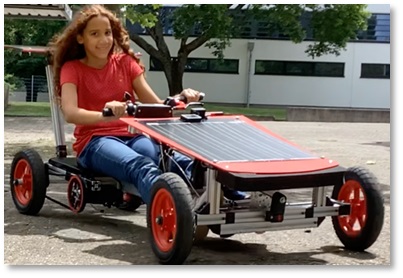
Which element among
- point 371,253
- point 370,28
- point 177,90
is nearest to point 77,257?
point 371,253

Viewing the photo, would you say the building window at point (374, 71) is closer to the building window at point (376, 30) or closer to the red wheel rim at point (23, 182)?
the building window at point (376, 30)

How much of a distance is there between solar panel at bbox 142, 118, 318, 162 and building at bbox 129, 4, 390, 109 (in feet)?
85.0

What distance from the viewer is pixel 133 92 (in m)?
4.88

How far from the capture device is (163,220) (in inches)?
144

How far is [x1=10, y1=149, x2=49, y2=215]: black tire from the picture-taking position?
489cm

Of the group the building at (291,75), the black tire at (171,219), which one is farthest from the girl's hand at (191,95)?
the building at (291,75)

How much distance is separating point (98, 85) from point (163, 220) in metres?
1.35

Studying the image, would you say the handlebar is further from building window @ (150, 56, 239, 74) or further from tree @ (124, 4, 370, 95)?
building window @ (150, 56, 239, 74)

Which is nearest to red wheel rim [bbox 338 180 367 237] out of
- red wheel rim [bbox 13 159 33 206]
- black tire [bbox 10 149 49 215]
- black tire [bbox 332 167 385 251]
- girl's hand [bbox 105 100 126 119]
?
black tire [bbox 332 167 385 251]

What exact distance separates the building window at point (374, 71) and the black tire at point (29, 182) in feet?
87.5

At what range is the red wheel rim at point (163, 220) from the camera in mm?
3607

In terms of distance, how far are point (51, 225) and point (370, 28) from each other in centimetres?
2715

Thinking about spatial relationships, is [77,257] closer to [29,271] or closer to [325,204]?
[29,271]

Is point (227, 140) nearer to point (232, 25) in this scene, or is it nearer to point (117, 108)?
point (117, 108)
